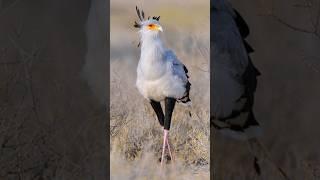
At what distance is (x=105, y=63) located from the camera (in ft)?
10.9

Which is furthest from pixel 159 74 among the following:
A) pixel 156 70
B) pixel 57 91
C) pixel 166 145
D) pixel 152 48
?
pixel 57 91

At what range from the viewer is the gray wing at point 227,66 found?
3.27m

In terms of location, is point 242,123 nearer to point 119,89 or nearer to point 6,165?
point 119,89

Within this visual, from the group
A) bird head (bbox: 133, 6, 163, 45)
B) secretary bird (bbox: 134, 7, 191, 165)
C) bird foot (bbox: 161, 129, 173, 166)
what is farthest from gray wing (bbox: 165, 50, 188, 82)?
bird foot (bbox: 161, 129, 173, 166)

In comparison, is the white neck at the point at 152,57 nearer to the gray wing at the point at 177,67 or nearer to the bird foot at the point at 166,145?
the gray wing at the point at 177,67

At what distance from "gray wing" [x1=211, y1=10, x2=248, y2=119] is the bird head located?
12.6 inches

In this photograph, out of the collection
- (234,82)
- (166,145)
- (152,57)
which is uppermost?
(152,57)

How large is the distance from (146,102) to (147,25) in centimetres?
44

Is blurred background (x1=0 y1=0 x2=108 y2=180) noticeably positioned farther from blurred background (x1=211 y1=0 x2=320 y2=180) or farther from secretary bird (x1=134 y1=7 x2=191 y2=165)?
blurred background (x1=211 y1=0 x2=320 y2=180)

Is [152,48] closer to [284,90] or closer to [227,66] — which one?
[227,66]

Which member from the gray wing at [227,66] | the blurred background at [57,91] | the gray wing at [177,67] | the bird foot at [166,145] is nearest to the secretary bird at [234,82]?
the gray wing at [227,66]

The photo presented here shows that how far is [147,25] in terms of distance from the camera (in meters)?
3.31

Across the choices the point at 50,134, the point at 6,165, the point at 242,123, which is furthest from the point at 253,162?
the point at 6,165

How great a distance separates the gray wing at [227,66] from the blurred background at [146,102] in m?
0.07
